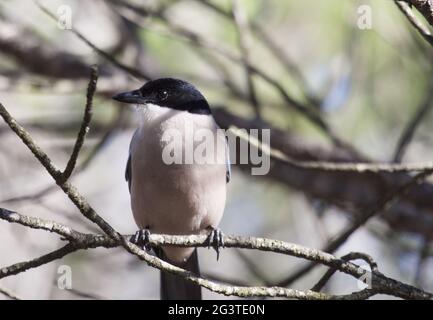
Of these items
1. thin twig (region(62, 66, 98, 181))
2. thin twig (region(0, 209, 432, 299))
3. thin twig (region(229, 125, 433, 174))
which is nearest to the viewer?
thin twig (region(62, 66, 98, 181))

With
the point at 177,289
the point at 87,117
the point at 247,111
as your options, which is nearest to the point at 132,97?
the point at 177,289

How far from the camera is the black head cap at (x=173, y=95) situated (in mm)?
5137

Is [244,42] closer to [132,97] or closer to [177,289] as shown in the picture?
[132,97]

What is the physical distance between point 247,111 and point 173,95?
2.74 metres

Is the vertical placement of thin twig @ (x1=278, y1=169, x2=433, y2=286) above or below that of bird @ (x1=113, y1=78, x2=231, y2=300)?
below

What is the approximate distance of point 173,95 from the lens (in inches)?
205

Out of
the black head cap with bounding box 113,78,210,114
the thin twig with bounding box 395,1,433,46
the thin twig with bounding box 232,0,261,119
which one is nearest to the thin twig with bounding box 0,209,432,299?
the thin twig with bounding box 395,1,433,46

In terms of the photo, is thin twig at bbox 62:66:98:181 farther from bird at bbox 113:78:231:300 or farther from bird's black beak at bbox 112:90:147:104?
bird's black beak at bbox 112:90:147:104

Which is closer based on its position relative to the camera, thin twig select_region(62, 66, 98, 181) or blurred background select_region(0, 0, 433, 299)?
thin twig select_region(62, 66, 98, 181)

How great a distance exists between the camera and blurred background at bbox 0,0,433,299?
237 inches

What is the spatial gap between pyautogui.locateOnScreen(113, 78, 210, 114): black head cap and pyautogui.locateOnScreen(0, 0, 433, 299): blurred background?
24 centimetres

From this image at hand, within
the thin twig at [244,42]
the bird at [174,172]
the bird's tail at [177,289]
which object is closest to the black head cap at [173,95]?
the bird at [174,172]
